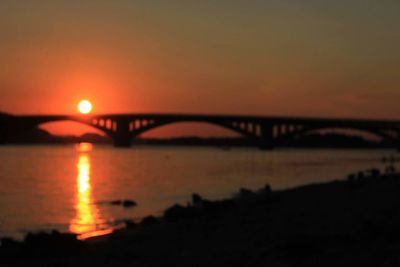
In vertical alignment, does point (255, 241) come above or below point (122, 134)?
below

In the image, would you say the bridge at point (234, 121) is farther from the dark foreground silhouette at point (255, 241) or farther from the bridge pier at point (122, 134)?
the dark foreground silhouette at point (255, 241)

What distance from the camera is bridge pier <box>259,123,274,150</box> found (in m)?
124

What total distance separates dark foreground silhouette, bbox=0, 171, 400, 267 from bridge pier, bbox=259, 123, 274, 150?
106388mm

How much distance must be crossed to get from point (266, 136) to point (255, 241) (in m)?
116

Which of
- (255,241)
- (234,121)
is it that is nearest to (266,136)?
(234,121)

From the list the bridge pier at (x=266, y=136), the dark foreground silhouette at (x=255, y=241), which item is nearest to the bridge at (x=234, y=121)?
the bridge pier at (x=266, y=136)

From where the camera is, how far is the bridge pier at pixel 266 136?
124 m

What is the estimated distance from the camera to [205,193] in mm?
33031

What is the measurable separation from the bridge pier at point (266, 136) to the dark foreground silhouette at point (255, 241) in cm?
10639

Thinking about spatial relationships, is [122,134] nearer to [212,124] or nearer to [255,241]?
[212,124]

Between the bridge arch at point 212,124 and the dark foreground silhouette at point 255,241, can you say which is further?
the bridge arch at point 212,124

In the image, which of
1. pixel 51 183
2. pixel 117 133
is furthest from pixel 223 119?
pixel 51 183

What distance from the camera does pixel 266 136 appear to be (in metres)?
126

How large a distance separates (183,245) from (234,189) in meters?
24.2
